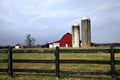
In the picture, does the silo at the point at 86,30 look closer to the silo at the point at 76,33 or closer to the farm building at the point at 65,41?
the silo at the point at 76,33

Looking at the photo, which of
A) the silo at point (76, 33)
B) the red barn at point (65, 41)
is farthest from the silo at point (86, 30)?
the red barn at point (65, 41)

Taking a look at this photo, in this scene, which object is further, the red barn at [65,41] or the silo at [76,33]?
the red barn at [65,41]

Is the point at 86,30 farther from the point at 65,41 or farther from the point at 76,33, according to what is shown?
the point at 65,41

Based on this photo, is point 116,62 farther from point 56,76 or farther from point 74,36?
point 74,36

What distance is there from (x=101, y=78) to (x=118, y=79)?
871mm

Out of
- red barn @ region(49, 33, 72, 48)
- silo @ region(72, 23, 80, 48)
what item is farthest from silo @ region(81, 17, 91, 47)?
red barn @ region(49, 33, 72, 48)

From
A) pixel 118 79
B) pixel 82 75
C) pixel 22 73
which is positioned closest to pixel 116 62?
pixel 118 79

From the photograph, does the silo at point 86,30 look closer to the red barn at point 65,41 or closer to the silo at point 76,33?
the silo at point 76,33

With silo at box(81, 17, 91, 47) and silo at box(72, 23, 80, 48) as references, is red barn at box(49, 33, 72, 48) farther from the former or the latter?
silo at box(81, 17, 91, 47)

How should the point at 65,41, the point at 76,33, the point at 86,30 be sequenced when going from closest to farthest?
1. the point at 86,30
2. the point at 76,33
3. the point at 65,41

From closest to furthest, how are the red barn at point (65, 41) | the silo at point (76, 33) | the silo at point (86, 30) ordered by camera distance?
the silo at point (86, 30) → the silo at point (76, 33) → the red barn at point (65, 41)

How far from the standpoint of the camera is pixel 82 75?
45.3 feet

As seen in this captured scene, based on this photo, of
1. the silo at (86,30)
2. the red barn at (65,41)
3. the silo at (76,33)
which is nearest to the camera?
the silo at (86,30)

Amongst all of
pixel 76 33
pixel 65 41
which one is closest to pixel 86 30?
pixel 76 33
